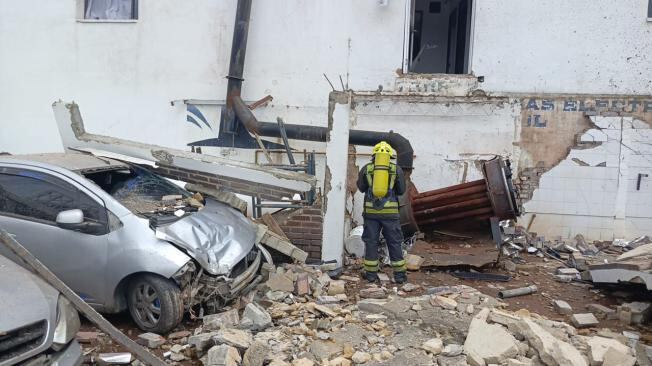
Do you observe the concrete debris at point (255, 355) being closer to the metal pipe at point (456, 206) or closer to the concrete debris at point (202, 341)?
the concrete debris at point (202, 341)

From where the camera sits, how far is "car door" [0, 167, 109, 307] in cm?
455

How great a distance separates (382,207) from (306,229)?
131 cm

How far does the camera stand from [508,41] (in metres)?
8.70

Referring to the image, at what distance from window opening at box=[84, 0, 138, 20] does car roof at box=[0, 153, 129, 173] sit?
5.03 metres

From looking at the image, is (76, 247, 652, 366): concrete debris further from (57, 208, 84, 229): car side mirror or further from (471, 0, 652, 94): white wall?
(471, 0, 652, 94): white wall

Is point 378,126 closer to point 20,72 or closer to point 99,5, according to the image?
point 99,5

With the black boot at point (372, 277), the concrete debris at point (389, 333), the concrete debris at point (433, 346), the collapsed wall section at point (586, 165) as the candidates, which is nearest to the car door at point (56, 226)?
the concrete debris at point (389, 333)

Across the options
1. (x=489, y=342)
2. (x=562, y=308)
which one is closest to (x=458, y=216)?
(x=562, y=308)

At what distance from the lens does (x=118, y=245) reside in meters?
4.48

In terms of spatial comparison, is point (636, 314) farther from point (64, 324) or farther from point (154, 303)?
point (64, 324)

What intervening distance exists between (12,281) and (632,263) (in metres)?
5.72

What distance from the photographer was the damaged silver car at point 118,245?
14.5 feet

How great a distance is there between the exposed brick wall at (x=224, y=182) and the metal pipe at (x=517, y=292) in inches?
111

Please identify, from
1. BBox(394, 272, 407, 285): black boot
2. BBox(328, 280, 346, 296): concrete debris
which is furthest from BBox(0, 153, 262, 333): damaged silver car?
BBox(394, 272, 407, 285): black boot
